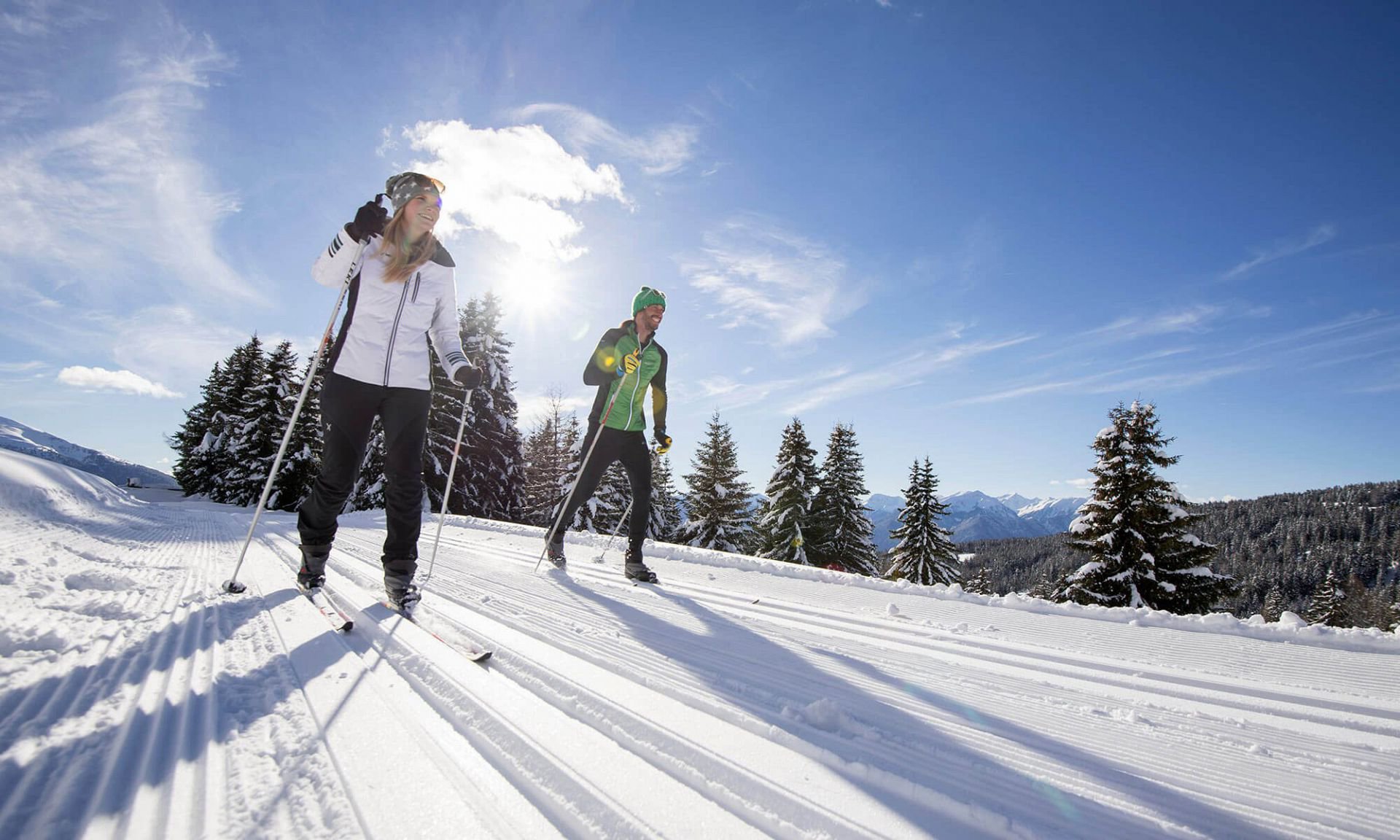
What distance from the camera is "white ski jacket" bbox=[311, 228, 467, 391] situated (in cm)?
302

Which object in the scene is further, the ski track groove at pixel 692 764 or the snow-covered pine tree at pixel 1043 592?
the snow-covered pine tree at pixel 1043 592

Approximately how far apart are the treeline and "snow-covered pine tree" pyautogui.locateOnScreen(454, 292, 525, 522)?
107m

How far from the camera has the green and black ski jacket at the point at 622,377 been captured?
4805 mm

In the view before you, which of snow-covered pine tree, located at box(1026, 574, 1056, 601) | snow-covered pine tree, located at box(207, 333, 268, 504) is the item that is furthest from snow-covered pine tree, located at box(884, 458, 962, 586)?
snow-covered pine tree, located at box(207, 333, 268, 504)

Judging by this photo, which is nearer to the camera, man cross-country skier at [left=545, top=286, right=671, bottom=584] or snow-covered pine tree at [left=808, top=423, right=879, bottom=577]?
man cross-country skier at [left=545, top=286, right=671, bottom=584]

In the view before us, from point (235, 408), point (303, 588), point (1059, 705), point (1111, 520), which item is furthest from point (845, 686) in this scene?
point (235, 408)

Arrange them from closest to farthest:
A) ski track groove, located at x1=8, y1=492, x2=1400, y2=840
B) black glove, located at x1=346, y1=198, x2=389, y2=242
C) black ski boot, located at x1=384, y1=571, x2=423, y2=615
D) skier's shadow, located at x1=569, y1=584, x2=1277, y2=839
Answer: ski track groove, located at x1=8, y1=492, x2=1400, y2=840 → skier's shadow, located at x1=569, y1=584, x2=1277, y2=839 → black ski boot, located at x1=384, y1=571, x2=423, y2=615 → black glove, located at x1=346, y1=198, x2=389, y2=242

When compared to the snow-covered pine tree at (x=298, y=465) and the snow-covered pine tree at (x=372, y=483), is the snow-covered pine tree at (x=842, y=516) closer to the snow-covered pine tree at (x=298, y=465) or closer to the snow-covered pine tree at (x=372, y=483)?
the snow-covered pine tree at (x=372, y=483)

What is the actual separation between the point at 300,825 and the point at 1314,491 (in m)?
292

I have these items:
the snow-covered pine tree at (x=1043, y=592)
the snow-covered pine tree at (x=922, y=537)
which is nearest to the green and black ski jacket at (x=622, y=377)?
the snow-covered pine tree at (x=1043, y=592)

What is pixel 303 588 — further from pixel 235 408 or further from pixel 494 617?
pixel 235 408

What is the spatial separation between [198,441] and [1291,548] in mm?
232510

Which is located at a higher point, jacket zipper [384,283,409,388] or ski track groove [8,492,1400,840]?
jacket zipper [384,283,409,388]

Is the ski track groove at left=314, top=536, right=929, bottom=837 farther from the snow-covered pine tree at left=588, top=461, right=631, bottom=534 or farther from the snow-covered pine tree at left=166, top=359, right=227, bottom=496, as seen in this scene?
the snow-covered pine tree at left=166, top=359, right=227, bottom=496
